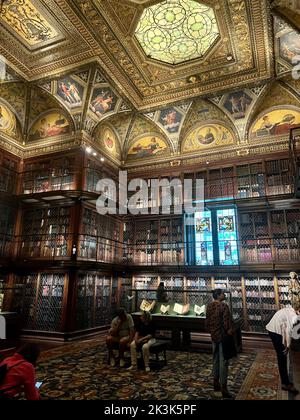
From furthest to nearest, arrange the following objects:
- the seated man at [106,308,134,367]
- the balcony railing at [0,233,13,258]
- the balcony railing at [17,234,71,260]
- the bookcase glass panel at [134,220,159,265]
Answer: the bookcase glass panel at [134,220,159,265], the balcony railing at [0,233,13,258], the balcony railing at [17,234,71,260], the seated man at [106,308,134,367]

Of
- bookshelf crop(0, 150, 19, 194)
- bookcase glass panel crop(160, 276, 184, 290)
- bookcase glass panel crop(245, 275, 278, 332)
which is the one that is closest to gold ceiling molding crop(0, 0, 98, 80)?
bookshelf crop(0, 150, 19, 194)

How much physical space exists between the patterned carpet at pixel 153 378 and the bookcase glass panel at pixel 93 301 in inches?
106

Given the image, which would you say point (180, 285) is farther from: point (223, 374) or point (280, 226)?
point (223, 374)

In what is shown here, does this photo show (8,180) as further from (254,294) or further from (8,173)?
(254,294)

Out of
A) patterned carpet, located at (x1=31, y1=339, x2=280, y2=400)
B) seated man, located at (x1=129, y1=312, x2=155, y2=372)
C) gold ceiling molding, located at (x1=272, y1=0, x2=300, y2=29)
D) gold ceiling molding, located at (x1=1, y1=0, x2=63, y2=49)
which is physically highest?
gold ceiling molding, located at (x1=1, y1=0, x2=63, y2=49)

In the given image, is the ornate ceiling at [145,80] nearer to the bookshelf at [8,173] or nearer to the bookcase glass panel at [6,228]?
the bookshelf at [8,173]

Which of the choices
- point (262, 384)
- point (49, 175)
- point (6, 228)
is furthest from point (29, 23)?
point (262, 384)

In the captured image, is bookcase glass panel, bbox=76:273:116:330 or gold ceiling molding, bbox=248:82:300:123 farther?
gold ceiling molding, bbox=248:82:300:123

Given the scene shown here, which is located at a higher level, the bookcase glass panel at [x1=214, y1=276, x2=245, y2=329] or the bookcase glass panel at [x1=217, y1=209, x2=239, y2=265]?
the bookcase glass panel at [x1=217, y1=209, x2=239, y2=265]

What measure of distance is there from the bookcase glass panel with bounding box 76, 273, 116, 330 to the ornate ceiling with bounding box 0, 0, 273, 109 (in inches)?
275

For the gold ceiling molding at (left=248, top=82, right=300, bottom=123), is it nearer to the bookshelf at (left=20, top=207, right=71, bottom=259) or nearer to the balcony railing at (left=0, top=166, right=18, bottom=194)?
the bookshelf at (left=20, top=207, right=71, bottom=259)

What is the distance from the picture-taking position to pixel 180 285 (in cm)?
1066

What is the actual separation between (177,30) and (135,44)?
4.27 feet

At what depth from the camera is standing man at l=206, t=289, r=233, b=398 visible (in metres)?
3.90
